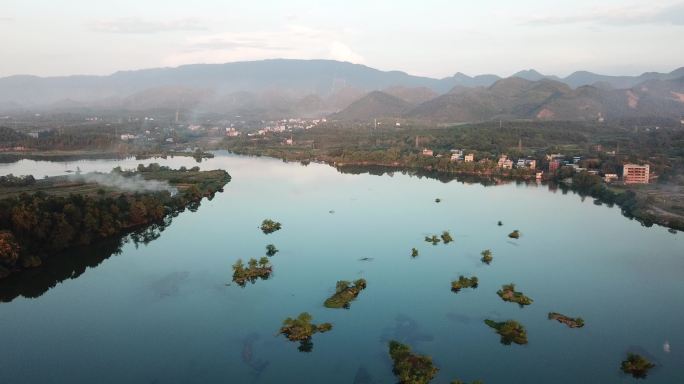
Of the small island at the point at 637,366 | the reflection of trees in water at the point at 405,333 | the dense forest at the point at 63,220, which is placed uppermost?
the dense forest at the point at 63,220

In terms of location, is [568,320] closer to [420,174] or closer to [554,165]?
[420,174]

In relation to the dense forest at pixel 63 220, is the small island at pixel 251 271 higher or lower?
lower

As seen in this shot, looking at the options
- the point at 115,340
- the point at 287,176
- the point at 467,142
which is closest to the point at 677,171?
the point at 467,142

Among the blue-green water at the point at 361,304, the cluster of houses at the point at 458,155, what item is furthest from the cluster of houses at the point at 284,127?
the blue-green water at the point at 361,304

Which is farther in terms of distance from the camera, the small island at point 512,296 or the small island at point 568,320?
the small island at point 512,296

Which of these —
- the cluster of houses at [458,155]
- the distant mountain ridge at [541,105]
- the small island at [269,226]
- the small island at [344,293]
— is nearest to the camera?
the small island at [344,293]

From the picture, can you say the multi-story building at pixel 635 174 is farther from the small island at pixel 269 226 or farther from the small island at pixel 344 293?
the small island at pixel 344 293
